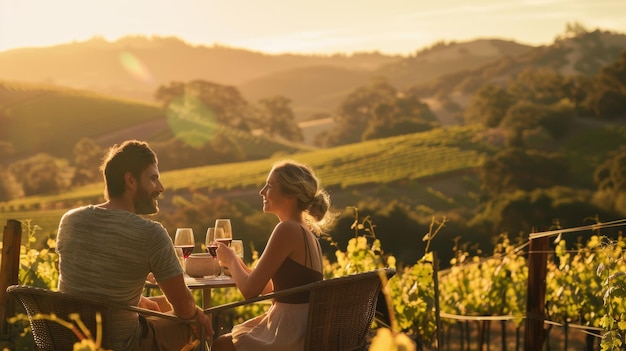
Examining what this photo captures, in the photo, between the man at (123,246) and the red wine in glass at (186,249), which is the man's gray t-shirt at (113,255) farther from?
the red wine in glass at (186,249)

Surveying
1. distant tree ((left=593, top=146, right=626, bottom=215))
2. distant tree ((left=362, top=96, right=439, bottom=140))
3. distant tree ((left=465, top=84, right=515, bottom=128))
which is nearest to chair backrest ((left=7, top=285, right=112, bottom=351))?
distant tree ((left=593, top=146, right=626, bottom=215))

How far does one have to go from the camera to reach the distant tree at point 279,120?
6956 centimetres

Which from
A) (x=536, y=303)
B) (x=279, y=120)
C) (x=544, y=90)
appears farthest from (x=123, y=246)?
(x=279, y=120)

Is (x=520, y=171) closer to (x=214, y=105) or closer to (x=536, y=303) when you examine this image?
(x=214, y=105)

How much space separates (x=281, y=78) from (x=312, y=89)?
14.4ft

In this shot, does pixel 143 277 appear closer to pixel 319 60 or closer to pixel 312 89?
pixel 312 89

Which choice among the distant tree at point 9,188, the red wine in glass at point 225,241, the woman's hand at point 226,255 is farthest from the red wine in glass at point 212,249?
the distant tree at point 9,188

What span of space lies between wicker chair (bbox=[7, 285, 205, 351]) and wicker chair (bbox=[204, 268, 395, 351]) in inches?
14.3

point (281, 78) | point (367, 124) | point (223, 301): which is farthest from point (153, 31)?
point (223, 301)

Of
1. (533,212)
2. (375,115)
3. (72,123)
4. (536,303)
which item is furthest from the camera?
(375,115)

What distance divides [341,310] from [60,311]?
1.01 m

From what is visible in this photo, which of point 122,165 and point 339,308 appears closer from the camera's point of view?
point 122,165

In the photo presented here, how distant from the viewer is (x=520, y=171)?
47.5 meters

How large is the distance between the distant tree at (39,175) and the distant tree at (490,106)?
26930mm
